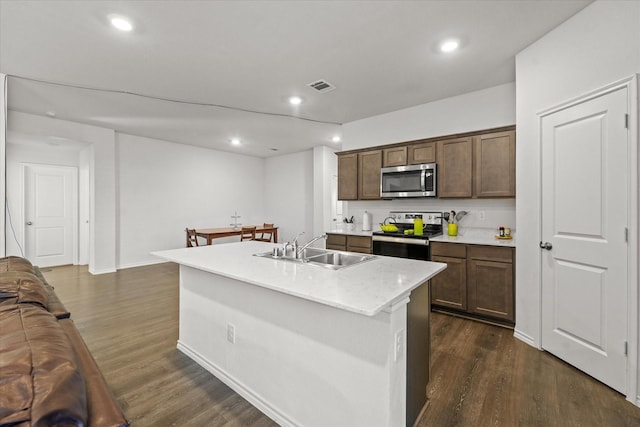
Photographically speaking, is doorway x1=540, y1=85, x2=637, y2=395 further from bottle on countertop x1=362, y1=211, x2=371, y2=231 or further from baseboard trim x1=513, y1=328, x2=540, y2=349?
bottle on countertop x1=362, y1=211, x2=371, y2=231

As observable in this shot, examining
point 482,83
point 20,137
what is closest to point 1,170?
point 20,137

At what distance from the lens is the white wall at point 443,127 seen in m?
3.56

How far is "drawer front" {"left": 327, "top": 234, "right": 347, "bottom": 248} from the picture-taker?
4.40 metres

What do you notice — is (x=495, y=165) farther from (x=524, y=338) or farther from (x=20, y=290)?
(x=20, y=290)

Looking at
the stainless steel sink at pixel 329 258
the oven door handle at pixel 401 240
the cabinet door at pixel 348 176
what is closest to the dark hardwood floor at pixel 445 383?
the oven door handle at pixel 401 240

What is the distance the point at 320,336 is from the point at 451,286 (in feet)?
7.66

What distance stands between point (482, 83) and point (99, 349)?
4.85 m

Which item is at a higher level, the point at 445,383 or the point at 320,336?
the point at 320,336

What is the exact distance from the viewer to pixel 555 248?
248cm

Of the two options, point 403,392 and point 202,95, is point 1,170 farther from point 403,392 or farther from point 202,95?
point 403,392

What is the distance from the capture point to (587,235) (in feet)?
7.32

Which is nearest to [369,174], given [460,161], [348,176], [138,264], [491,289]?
[348,176]

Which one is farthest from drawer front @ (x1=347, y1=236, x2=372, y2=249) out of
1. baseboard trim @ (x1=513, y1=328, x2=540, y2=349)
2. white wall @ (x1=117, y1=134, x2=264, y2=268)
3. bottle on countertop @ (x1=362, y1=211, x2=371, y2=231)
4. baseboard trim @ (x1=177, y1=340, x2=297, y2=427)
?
white wall @ (x1=117, y1=134, x2=264, y2=268)

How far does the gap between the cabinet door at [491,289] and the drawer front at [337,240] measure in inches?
68.9
